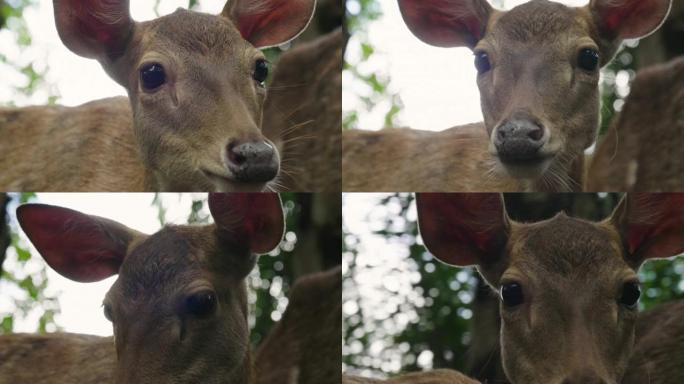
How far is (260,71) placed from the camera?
535 centimetres

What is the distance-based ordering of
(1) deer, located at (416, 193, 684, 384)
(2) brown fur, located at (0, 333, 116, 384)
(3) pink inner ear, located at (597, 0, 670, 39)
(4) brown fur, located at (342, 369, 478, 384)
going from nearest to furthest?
(1) deer, located at (416, 193, 684, 384) < (3) pink inner ear, located at (597, 0, 670, 39) < (2) brown fur, located at (0, 333, 116, 384) < (4) brown fur, located at (342, 369, 478, 384)

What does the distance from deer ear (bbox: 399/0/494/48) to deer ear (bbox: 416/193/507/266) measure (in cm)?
71

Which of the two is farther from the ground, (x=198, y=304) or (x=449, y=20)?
(x=449, y=20)

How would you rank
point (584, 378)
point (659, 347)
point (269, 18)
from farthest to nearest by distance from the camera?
point (659, 347) < point (269, 18) < point (584, 378)

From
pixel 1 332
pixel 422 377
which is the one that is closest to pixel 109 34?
pixel 1 332

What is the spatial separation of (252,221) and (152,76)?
0.79 meters

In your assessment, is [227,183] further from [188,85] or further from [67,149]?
[67,149]

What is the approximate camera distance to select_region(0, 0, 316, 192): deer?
Result: 16.8ft

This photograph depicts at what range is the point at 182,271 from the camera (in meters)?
5.21

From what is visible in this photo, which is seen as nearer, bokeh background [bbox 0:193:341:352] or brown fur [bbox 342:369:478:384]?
bokeh background [bbox 0:193:341:352]

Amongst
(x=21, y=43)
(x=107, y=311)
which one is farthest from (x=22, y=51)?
(x=107, y=311)

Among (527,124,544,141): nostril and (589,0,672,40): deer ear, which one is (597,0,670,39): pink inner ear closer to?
(589,0,672,40): deer ear

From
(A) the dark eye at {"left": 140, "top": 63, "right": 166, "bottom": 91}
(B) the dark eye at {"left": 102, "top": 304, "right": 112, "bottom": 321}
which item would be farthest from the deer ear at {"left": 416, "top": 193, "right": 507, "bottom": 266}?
(B) the dark eye at {"left": 102, "top": 304, "right": 112, "bottom": 321}

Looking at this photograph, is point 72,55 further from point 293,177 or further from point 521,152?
point 521,152
